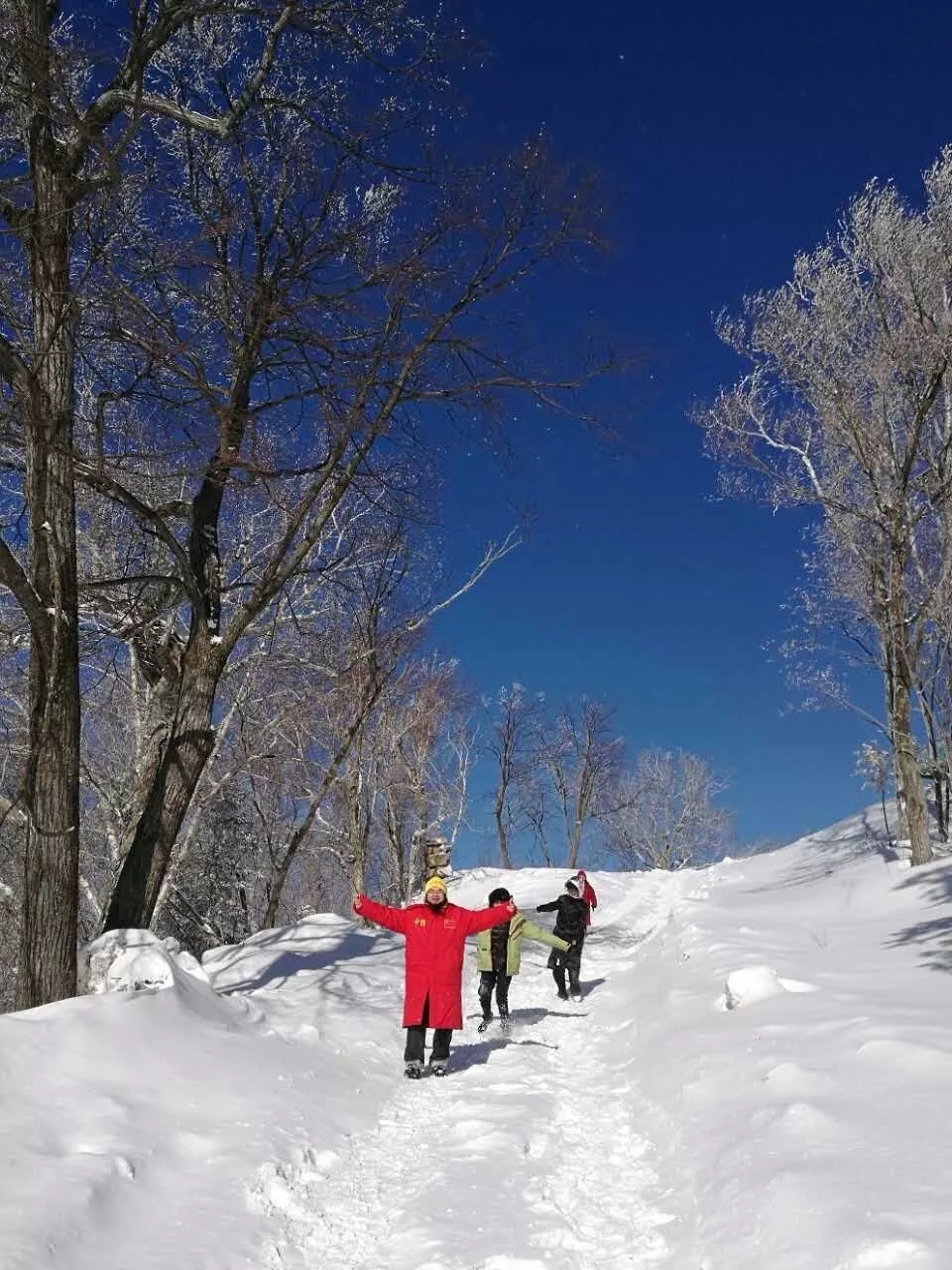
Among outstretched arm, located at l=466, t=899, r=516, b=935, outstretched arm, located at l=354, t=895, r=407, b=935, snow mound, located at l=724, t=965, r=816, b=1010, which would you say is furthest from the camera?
snow mound, located at l=724, t=965, r=816, b=1010

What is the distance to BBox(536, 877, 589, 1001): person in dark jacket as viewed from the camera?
1091 cm

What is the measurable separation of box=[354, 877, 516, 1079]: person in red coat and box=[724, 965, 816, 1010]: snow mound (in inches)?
89.7

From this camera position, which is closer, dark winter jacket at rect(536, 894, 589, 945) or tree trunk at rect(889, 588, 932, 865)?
dark winter jacket at rect(536, 894, 589, 945)

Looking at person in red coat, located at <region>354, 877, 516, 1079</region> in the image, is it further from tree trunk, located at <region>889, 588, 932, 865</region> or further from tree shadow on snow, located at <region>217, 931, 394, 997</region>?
tree trunk, located at <region>889, 588, 932, 865</region>

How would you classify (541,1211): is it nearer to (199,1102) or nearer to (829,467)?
(199,1102)

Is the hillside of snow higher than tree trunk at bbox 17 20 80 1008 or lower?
lower

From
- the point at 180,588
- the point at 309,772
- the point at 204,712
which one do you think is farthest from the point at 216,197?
the point at 309,772

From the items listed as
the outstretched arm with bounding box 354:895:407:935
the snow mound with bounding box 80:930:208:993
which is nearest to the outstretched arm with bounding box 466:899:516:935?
the outstretched arm with bounding box 354:895:407:935

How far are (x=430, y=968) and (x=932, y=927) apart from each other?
23.6 feet

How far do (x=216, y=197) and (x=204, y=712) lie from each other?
379cm

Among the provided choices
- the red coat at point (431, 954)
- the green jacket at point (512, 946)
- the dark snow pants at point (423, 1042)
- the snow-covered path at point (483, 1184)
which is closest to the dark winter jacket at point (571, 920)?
the green jacket at point (512, 946)

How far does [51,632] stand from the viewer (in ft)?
17.9

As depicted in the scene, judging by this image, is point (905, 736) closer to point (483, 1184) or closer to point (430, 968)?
point (430, 968)

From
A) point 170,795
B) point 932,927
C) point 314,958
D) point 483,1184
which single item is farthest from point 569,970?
point 483,1184
